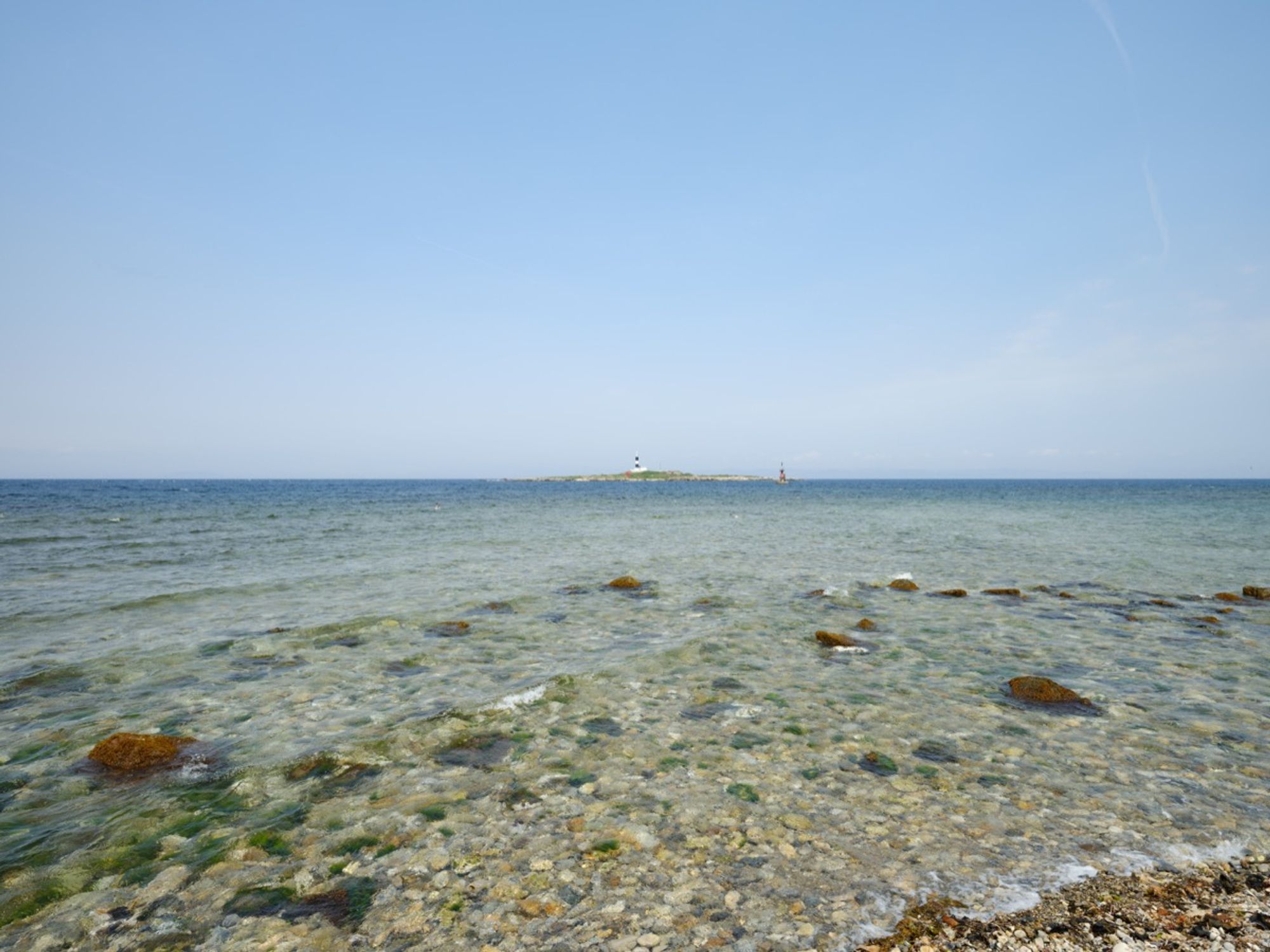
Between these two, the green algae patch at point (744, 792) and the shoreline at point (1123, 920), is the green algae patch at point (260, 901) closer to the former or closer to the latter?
the green algae patch at point (744, 792)

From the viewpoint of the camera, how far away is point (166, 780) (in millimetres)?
8016

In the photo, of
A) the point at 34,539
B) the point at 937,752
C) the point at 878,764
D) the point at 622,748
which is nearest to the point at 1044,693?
the point at 937,752

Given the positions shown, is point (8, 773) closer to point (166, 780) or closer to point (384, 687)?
point (166, 780)

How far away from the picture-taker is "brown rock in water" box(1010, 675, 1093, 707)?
1053 centimetres

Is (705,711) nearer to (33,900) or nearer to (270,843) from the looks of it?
(270,843)

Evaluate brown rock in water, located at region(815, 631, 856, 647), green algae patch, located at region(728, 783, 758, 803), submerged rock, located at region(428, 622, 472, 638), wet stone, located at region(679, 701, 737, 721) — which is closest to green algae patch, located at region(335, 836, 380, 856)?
green algae patch, located at region(728, 783, 758, 803)

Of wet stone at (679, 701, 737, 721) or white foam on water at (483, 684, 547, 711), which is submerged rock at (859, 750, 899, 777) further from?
white foam on water at (483, 684, 547, 711)

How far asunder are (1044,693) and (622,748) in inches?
285

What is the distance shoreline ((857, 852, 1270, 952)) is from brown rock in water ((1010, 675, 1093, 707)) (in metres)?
4.86

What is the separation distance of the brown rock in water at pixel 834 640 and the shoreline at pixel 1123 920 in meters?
8.28

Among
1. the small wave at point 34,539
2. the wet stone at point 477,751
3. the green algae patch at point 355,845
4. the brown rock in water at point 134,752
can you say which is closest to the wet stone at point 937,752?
the wet stone at point 477,751

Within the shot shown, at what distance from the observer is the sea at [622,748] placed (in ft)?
19.0

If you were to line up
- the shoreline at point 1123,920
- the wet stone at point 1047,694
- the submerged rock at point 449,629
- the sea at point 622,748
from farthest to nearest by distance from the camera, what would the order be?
the submerged rock at point 449,629
the wet stone at point 1047,694
the sea at point 622,748
the shoreline at point 1123,920

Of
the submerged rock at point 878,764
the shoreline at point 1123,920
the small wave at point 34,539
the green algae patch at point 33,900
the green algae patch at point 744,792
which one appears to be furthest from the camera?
the small wave at point 34,539
